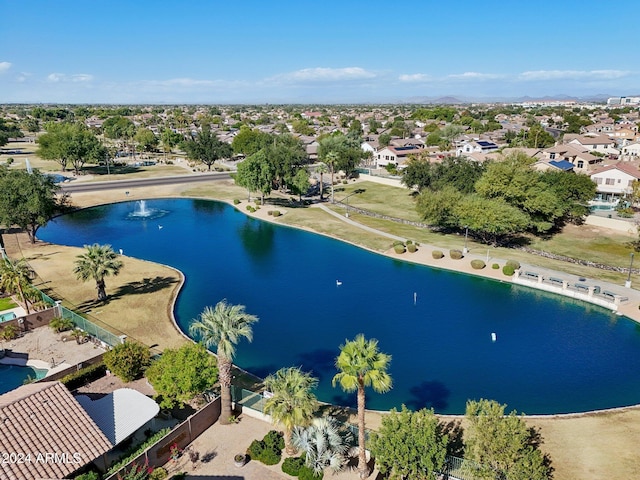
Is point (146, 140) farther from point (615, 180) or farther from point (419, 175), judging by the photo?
point (615, 180)

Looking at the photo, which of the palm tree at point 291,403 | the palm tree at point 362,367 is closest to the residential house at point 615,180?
the palm tree at point 362,367

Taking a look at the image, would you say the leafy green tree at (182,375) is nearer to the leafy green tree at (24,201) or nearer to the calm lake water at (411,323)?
the calm lake water at (411,323)

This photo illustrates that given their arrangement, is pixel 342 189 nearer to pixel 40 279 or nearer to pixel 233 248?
pixel 233 248

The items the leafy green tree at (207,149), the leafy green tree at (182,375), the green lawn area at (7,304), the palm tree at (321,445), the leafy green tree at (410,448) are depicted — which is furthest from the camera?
the leafy green tree at (207,149)

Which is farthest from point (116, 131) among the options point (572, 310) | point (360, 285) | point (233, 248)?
point (572, 310)

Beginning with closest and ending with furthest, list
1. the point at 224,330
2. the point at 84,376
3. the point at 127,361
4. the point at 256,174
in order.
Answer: the point at 224,330
the point at 127,361
the point at 84,376
the point at 256,174

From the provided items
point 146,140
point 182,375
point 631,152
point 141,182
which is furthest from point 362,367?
point 146,140
